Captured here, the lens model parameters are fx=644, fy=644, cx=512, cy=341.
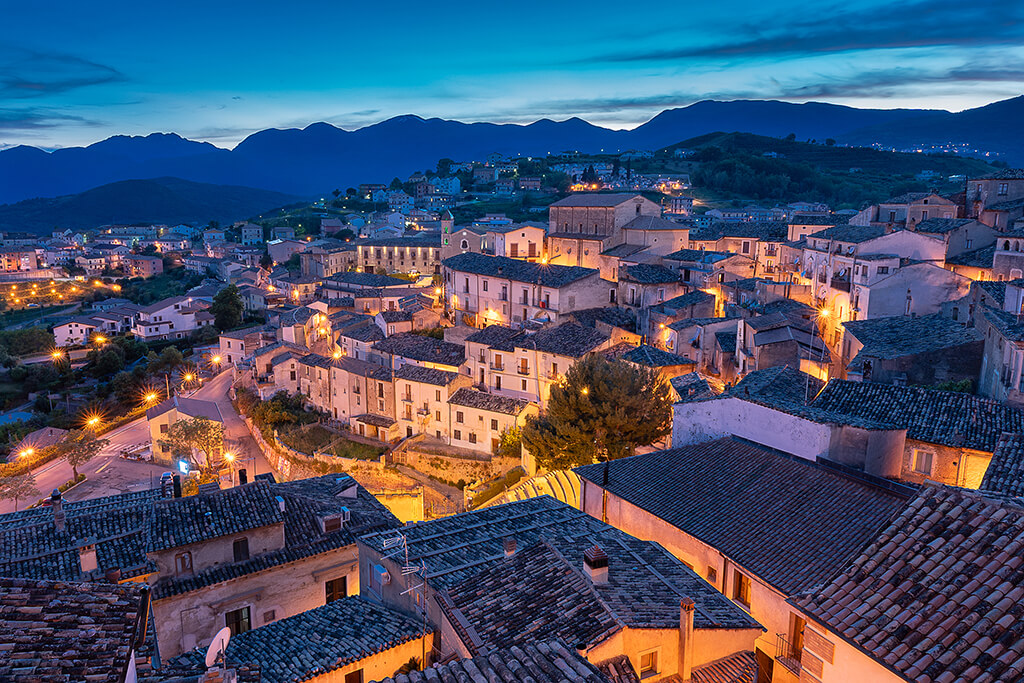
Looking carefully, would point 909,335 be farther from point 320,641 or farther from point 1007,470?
point 320,641

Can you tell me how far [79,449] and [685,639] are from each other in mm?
36004

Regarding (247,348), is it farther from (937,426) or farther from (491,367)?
(937,426)

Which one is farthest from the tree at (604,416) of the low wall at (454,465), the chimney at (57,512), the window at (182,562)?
the chimney at (57,512)

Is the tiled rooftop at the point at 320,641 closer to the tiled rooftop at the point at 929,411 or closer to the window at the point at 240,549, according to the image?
the window at the point at 240,549

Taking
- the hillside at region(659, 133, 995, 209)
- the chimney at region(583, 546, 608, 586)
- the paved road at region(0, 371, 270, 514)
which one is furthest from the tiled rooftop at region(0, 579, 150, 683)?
the hillside at region(659, 133, 995, 209)

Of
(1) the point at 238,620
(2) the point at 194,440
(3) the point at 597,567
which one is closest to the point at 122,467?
(2) the point at 194,440

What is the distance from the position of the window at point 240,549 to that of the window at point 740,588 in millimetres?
10741

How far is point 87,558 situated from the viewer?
1343 cm

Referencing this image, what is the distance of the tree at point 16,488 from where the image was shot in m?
28.7

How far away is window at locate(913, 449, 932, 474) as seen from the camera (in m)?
15.2

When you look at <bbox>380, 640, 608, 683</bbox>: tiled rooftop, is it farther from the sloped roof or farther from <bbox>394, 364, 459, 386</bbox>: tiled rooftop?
the sloped roof

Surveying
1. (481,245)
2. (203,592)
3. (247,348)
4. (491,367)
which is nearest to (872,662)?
(203,592)

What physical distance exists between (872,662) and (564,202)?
1852 inches

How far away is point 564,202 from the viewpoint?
51.1 metres
